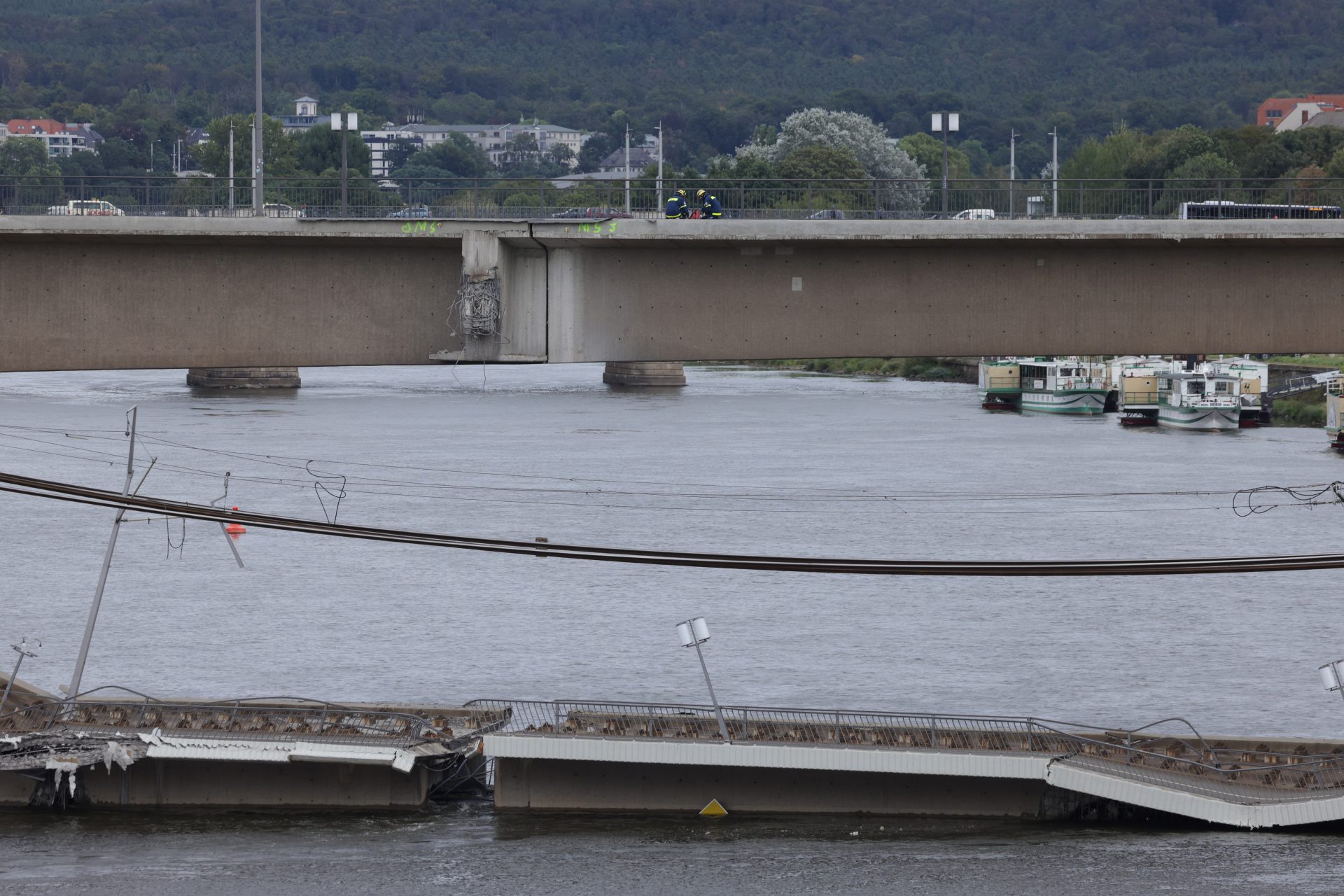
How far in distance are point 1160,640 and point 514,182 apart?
79.4 feet

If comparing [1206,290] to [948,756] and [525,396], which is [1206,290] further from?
[525,396]

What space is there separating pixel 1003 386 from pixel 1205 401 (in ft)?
60.9

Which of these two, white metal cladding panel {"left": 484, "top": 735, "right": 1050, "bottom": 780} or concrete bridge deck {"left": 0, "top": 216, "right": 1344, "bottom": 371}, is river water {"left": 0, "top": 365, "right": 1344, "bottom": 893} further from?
concrete bridge deck {"left": 0, "top": 216, "right": 1344, "bottom": 371}

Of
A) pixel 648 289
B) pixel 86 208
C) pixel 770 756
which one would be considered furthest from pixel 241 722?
pixel 648 289

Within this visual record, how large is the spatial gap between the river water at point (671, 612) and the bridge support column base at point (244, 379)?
23.0 metres

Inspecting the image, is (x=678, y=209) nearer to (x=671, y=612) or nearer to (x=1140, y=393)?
(x=671, y=612)

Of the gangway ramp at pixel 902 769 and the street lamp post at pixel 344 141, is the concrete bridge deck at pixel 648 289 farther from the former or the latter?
the gangway ramp at pixel 902 769

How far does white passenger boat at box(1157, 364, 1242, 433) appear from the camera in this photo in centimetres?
9075

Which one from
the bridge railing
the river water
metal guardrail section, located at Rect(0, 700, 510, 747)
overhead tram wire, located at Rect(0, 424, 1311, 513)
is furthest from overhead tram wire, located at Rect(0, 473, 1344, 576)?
overhead tram wire, located at Rect(0, 424, 1311, 513)

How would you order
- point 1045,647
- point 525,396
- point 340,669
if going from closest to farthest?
1. point 340,669
2. point 1045,647
3. point 525,396

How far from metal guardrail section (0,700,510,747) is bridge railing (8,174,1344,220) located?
8.46 meters

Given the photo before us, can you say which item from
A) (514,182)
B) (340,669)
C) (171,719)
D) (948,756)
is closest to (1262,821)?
(948,756)

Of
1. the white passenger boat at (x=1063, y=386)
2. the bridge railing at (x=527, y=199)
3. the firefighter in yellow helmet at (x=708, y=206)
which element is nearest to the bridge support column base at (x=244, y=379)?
the white passenger boat at (x=1063, y=386)

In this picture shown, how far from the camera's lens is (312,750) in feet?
89.1
